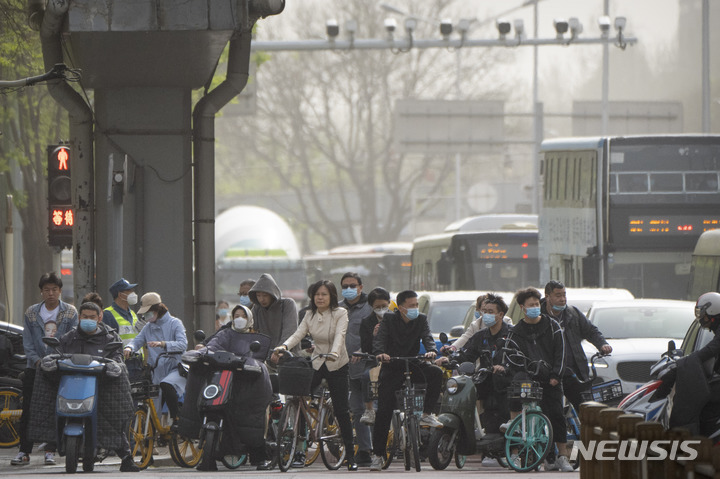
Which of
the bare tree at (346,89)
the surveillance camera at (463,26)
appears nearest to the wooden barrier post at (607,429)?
the surveillance camera at (463,26)

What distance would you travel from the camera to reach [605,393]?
1446 centimetres

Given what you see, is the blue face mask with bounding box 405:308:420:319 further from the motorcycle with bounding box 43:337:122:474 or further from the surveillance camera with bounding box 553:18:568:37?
the surveillance camera with bounding box 553:18:568:37

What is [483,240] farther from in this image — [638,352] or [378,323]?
[378,323]

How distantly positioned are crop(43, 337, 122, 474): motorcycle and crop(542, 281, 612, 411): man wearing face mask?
162 inches

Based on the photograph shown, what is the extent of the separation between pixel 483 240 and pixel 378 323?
19006 mm

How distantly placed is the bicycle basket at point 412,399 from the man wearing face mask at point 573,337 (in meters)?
1.38

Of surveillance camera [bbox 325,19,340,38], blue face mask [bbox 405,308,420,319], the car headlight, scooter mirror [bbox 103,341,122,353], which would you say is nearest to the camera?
the car headlight

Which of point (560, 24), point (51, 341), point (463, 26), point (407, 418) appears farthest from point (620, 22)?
point (51, 341)

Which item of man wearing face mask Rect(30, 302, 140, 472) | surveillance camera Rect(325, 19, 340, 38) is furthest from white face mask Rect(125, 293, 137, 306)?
surveillance camera Rect(325, 19, 340, 38)

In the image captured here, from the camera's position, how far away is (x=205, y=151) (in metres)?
18.6

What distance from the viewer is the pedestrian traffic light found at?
18719 mm

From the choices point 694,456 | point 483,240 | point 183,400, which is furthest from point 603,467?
point 483,240

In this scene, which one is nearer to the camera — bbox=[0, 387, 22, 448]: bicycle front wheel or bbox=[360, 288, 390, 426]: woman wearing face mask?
bbox=[360, 288, 390, 426]: woman wearing face mask

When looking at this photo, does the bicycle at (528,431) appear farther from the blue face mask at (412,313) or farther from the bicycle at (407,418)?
the blue face mask at (412,313)
